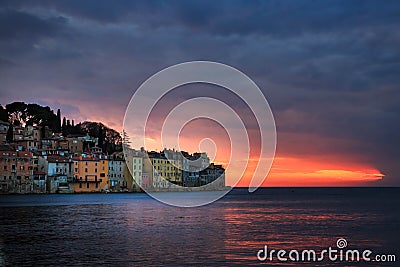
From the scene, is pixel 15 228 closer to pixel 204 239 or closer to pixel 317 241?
pixel 204 239

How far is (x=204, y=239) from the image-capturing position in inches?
1390

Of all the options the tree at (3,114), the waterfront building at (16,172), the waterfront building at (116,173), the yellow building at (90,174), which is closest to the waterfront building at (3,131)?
the tree at (3,114)

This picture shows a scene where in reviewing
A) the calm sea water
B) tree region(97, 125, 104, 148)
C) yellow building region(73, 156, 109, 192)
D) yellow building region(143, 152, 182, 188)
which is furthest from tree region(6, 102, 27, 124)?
the calm sea water

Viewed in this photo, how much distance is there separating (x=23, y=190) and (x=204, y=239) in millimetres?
96332

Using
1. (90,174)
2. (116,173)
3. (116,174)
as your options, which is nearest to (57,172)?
(90,174)

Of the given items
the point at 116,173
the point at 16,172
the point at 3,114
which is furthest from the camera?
the point at 3,114

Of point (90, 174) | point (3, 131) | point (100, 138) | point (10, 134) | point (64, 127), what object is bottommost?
point (90, 174)

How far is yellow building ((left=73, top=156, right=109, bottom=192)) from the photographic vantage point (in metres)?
130

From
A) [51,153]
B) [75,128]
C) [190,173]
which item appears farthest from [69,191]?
[190,173]

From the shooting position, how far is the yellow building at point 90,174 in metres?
130

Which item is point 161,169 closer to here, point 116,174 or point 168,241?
point 116,174

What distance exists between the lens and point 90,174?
133 metres

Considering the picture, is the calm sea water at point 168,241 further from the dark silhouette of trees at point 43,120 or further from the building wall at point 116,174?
the dark silhouette of trees at point 43,120

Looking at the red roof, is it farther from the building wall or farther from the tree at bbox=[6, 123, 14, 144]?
the tree at bbox=[6, 123, 14, 144]
